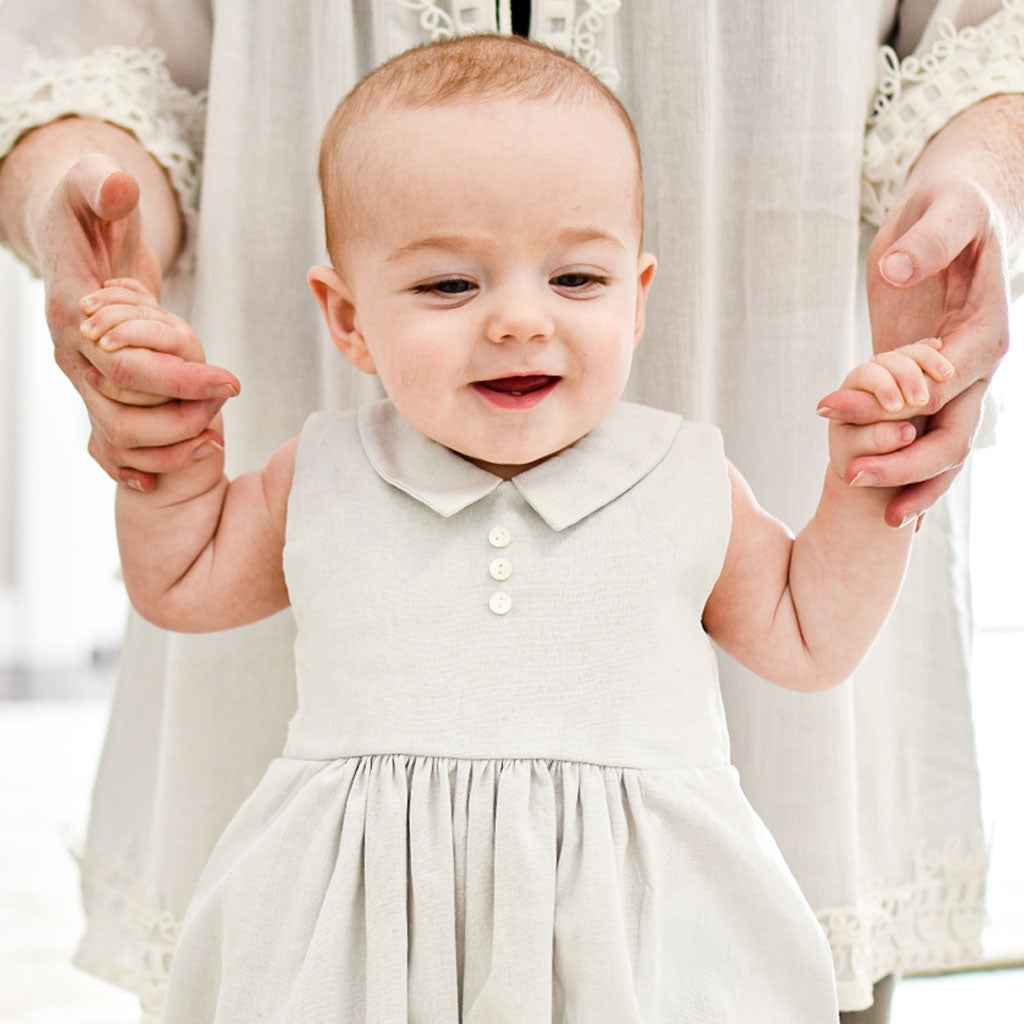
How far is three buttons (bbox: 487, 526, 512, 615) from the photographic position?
2.85 ft

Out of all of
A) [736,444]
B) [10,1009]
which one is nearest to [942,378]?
[736,444]

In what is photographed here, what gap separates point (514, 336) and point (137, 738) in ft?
2.20

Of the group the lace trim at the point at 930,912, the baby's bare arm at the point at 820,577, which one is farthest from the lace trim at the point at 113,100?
the lace trim at the point at 930,912

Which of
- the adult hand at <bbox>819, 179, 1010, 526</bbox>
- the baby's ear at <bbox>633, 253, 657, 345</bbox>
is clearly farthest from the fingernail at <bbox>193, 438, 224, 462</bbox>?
the adult hand at <bbox>819, 179, 1010, 526</bbox>

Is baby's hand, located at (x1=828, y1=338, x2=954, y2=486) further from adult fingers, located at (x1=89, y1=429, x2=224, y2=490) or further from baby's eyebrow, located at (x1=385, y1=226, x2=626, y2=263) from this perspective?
adult fingers, located at (x1=89, y1=429, x2=224, y2=490)

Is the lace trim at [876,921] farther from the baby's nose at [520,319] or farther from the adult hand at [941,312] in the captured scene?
the baby's nose at [520,319]

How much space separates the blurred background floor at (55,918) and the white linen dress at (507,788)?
1.65 feet

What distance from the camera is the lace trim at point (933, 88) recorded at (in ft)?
3.67

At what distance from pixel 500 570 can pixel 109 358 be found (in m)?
0.30

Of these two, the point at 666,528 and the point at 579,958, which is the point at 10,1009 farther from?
A: the point at 666,528

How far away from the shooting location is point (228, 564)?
962 mm

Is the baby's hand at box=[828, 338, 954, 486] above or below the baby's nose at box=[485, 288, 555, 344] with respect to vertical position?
below

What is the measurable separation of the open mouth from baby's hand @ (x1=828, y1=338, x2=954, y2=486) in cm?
20

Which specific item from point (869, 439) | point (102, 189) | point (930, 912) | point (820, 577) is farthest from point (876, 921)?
point (102, 189)
